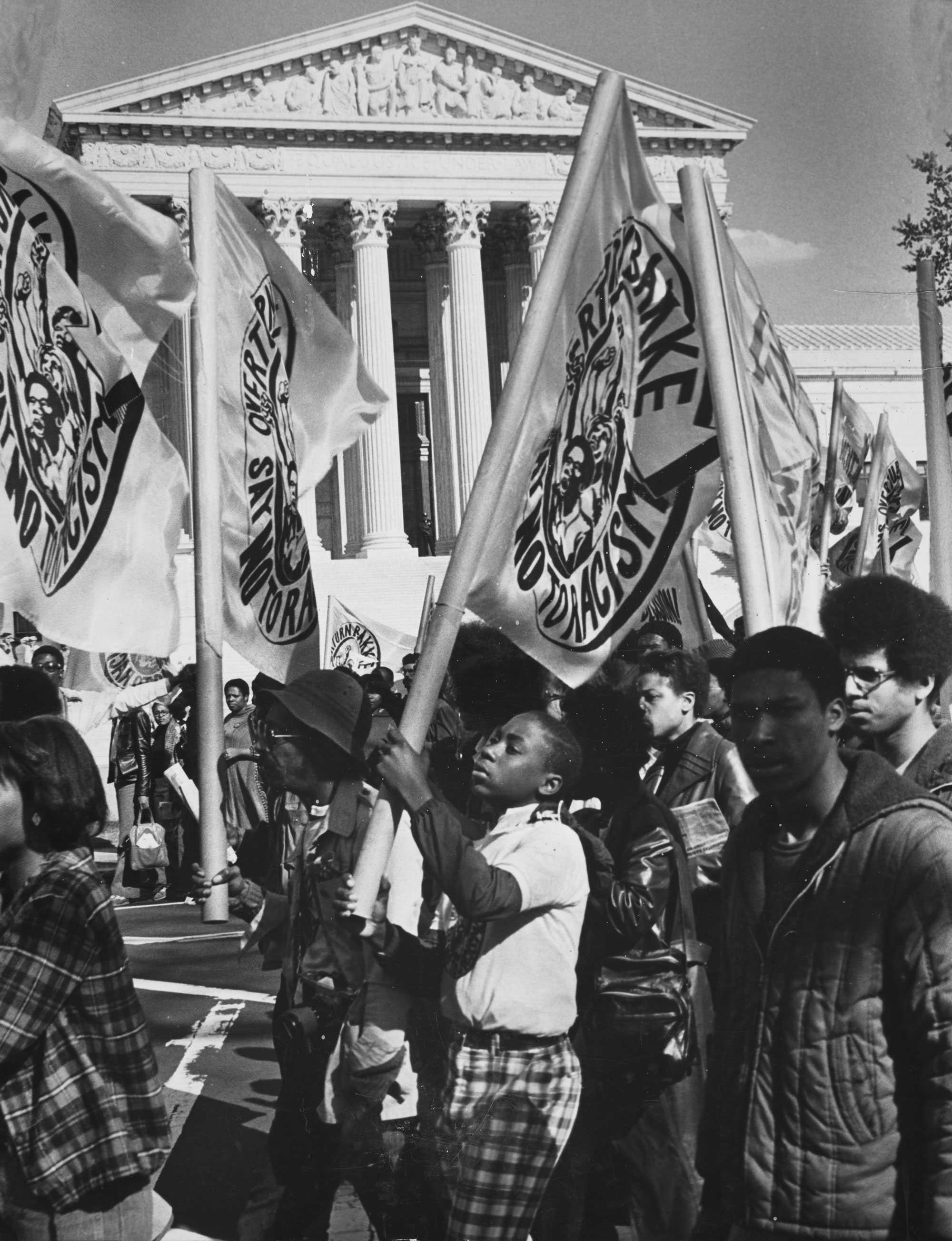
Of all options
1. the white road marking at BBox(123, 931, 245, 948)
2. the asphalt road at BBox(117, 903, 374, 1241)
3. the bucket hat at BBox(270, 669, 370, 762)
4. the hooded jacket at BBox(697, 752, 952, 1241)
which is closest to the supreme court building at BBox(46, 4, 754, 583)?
the white road marking at BBox(123, 931, 245, 948)

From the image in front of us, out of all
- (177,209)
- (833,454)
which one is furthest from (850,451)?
(177,209)

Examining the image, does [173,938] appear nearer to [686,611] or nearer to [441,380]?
[686,611]

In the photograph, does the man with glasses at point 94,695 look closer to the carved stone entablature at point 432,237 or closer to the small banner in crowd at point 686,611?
the small banner in crowd at point 686,611

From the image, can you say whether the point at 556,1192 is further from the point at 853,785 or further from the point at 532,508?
the point at 532,508

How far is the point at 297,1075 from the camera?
418cm

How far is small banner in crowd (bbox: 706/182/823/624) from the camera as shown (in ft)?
17.7

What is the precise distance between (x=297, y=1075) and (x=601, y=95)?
2827 mm

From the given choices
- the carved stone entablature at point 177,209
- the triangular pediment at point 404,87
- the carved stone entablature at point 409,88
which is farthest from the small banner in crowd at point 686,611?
the carved stone entablature at point 409,88

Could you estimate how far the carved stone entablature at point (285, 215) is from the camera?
125 ft

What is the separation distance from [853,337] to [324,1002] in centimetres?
4286

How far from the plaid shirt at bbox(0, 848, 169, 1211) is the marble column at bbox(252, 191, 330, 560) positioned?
3458 cm

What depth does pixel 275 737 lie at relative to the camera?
429 cm

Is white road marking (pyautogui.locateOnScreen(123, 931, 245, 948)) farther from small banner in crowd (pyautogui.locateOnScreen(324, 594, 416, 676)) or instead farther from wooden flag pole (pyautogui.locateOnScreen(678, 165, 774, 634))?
wooden flag pole (pyautogui.locateOnScreen(678, 165, 774, 634))

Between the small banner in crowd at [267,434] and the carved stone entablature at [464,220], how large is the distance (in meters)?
35.2
